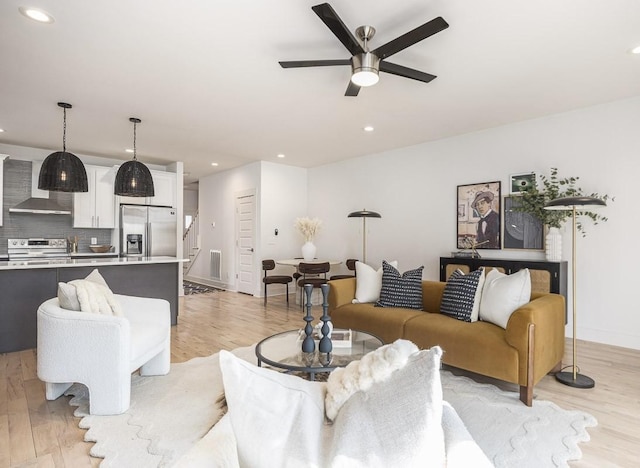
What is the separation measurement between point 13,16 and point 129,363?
2510 mm

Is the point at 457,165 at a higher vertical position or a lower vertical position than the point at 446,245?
higher

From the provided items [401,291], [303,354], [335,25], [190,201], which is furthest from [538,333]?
[190,201]

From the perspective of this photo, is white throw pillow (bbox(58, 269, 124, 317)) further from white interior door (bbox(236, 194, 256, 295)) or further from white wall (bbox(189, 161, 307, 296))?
white interior door (bbox(236, 194, 256, 295))

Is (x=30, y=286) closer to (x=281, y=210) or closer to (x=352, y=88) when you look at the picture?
(x=352, y=88)

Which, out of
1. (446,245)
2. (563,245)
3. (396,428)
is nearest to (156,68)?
(396,428)

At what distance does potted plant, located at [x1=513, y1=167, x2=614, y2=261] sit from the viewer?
4.10 meters

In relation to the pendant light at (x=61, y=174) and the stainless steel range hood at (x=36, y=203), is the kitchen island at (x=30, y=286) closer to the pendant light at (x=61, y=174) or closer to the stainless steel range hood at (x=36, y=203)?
the pendant light at (x=61, y=174)

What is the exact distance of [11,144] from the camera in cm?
580

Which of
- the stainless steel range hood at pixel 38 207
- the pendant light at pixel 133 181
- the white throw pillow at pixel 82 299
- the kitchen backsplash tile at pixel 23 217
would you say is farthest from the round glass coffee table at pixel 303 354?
the kitchen backsplash tile at pixel 23 217

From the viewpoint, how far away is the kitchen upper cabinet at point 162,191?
6.72 meters

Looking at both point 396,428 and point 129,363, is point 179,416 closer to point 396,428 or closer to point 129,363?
point 129,363

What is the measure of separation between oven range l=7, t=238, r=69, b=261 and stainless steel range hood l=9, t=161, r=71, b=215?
20.5 inches

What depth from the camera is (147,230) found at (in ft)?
22.0

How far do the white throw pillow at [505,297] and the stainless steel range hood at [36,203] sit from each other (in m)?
6.50
